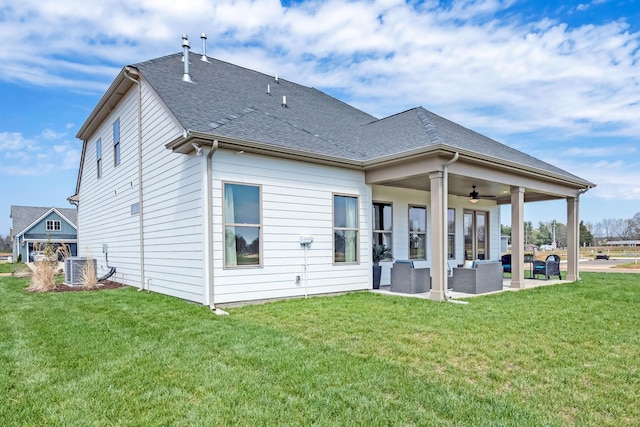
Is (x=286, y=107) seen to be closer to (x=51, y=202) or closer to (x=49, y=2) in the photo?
(x=49, y=2)

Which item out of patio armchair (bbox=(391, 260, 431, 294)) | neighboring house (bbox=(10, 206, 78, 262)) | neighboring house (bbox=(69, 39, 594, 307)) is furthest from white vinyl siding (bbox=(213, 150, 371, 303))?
neighboring house (bbox=(10, 206, 78, 262))

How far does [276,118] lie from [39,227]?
3378 cm

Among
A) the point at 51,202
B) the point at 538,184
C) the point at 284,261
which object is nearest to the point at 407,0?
the point at 538,184

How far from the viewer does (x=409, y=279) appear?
8.82 meters

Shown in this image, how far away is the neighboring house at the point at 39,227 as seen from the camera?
33.3 m

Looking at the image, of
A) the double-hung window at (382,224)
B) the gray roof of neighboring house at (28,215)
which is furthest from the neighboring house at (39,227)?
the double-hung window at (382,224)

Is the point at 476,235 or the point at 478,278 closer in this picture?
the point at 478,278

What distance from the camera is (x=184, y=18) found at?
1067 cm

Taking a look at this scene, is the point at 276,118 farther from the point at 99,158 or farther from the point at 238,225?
the point at 99,158

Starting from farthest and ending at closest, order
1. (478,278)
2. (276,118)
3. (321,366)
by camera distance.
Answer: (276,118) < (478,278) < (321,366)

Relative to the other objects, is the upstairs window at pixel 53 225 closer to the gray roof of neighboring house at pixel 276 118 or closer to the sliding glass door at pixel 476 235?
the gray roof of neighboring house at pixel 276 118

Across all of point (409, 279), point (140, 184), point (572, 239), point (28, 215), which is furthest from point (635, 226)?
point (28, 215)

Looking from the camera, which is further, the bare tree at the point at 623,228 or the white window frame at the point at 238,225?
the bare tree at the point at 623,228

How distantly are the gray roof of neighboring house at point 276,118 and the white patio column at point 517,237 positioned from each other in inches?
33.7
